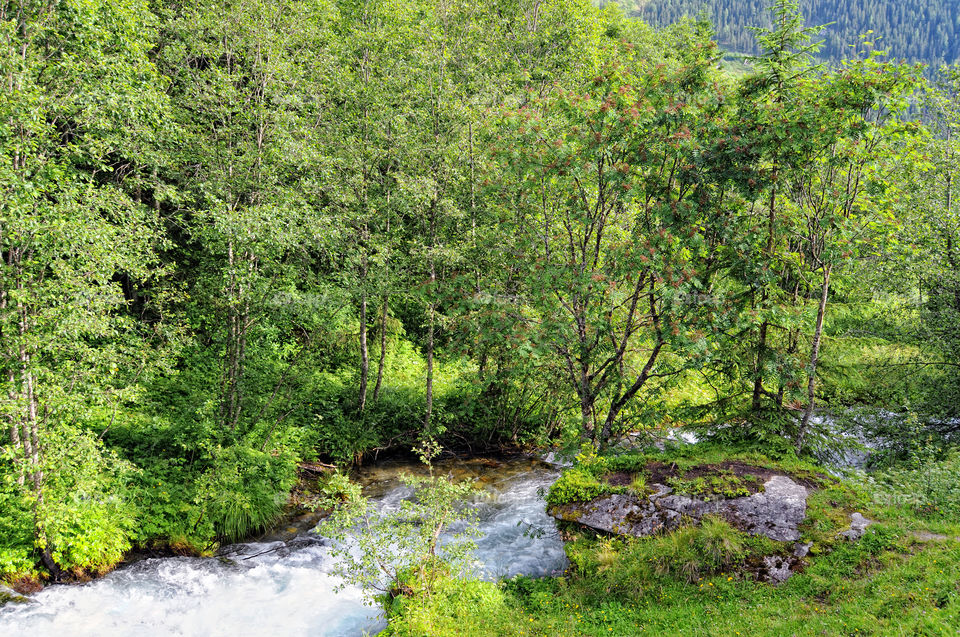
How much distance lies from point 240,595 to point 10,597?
3.67 metres

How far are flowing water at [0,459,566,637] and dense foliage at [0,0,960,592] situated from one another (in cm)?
66

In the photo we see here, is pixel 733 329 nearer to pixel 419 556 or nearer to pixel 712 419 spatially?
pixel 712 419

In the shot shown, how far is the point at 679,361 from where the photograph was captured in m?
11.3

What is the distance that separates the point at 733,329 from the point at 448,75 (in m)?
11.6

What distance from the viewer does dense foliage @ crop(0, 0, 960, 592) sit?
357 inches

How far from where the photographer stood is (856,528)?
8.08 m

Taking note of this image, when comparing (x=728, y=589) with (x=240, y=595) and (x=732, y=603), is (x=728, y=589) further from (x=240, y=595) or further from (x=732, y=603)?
(x=240, y=595)

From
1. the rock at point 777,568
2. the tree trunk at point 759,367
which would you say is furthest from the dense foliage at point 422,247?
the rock at point 777,568

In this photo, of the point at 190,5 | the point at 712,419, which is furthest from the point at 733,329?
the point at 190,5

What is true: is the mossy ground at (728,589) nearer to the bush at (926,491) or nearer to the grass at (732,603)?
the grass at (732,603)

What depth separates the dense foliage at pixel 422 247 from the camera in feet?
29.7

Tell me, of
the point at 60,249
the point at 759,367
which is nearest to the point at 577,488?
the point at 759,367

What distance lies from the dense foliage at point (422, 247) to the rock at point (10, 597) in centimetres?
47

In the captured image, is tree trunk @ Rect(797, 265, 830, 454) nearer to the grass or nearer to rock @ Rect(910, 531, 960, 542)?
rock @ Rect(910, 531, 960, 542)
